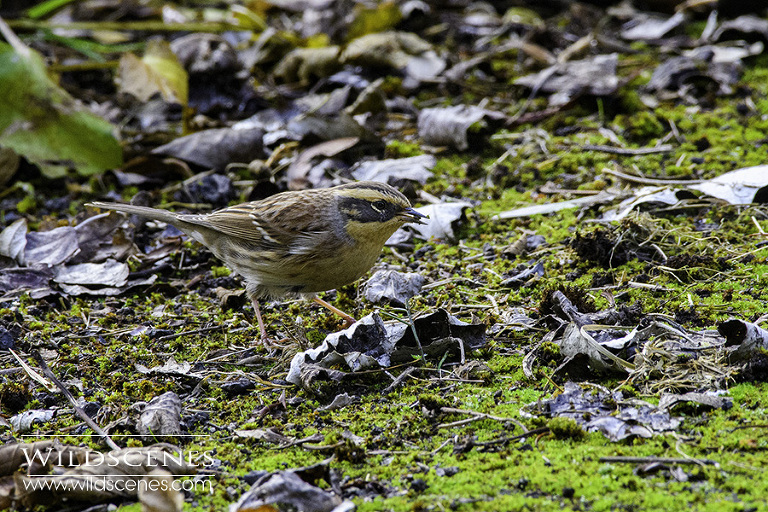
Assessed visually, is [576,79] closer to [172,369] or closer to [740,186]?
[740,186]

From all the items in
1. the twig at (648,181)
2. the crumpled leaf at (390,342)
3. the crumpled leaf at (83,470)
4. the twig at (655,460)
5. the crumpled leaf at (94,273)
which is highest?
the twig at (655,460)

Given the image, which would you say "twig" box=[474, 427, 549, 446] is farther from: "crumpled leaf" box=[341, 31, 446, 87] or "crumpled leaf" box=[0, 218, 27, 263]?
"crumpled leaf" box=[341, 31, 446, 87]

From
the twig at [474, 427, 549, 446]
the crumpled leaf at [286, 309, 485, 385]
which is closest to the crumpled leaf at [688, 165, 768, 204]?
the crumpled leaf at [286, 309, 485, 385]

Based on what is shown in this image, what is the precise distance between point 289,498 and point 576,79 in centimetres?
609

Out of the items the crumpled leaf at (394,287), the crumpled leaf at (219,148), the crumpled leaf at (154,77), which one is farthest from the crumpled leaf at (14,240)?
the crumpled leaf at (394,287)

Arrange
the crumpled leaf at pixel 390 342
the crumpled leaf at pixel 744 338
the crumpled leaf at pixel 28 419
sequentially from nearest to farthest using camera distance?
the crumpled leaf at pixel 744 338, the crumpled leaf at pixel 28 419, the crumpled leaf at pixel 390 342

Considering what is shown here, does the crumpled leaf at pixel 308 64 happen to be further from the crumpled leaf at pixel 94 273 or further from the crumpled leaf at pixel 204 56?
the crumpled leaf at pixel 94 273

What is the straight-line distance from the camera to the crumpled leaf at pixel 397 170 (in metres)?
6.62

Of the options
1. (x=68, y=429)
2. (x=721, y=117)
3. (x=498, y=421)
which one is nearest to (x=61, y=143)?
(x=68, y=429)

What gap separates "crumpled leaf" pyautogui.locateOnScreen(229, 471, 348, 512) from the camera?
293 cm

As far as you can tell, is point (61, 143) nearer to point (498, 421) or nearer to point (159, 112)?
point (159, 112)

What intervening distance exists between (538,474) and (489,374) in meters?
0.96

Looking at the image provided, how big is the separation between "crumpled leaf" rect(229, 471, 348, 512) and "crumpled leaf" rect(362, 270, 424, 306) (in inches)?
83.0

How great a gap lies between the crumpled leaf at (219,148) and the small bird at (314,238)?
5.98 feet
